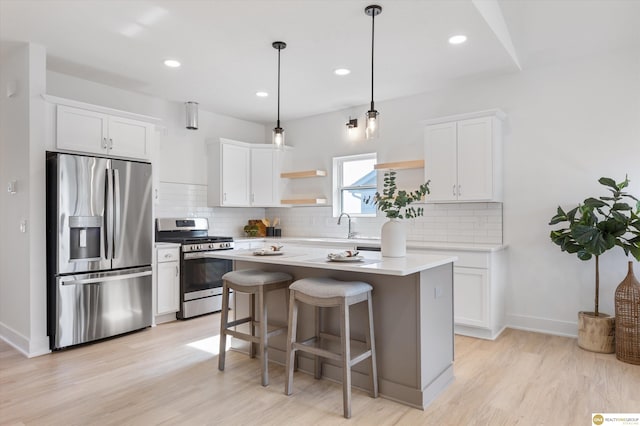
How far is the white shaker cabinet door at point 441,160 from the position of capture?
13.8 feet

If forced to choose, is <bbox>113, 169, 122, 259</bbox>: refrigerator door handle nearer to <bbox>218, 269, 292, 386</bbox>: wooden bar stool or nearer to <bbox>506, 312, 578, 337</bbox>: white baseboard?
<bbox>218, 269, 292, 386</bbox>: wooden bar stool

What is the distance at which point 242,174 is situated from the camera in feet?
18.4

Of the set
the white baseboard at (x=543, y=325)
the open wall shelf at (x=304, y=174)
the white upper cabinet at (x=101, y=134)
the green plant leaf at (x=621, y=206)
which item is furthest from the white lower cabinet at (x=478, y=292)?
the white upper cabinet at (x=101, y=134)

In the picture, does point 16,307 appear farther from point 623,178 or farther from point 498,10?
point 623,178

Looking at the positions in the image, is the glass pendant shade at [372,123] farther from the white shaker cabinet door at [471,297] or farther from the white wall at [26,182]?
the white wall at [26,182]

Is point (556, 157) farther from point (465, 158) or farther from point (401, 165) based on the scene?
point (401, 165)

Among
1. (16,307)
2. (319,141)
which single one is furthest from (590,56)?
(16,307)

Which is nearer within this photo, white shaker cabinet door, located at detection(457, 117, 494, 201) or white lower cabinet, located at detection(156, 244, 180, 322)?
white shaker cabinet door, located at detection(457, 117, 494, 201)

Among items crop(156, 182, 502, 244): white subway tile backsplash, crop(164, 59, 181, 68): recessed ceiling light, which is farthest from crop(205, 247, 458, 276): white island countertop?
crop(164, 59, 181, 68): recessed ceiling light

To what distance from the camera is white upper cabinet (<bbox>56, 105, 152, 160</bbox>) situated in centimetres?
362

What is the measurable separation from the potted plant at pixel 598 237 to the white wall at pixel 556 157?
214 mm

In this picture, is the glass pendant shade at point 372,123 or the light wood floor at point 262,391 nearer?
the light wood floor at point 262,391

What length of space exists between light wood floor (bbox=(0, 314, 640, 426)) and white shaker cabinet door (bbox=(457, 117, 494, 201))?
151 centimetres

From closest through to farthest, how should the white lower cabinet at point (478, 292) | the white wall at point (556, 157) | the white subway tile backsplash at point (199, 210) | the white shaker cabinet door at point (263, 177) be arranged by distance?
the white wall at point (556, 157), the white lower cabinet at point (478, 292), the white subway tile backsplash at point (199, 210), the white shaker cabinet door at point (263, 177)
